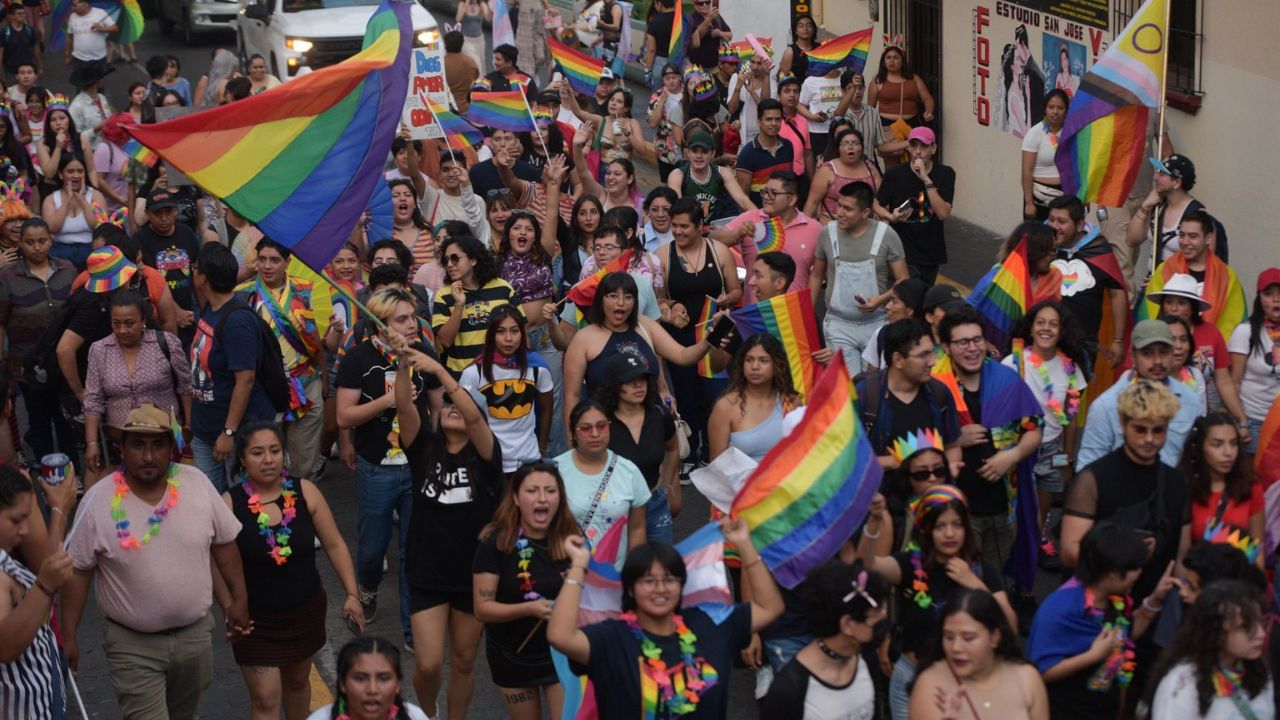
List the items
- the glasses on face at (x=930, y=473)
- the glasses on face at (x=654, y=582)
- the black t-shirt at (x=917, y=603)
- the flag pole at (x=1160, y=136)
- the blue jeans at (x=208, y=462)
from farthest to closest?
the flag pole at (x=1160, y=136) < the blue jeans at (x=208, y=462) < the glasses on face at (x=930, y=473) < the black t-shirt at (x=917, y=603) < the glasses on face at (x=654, y=582)

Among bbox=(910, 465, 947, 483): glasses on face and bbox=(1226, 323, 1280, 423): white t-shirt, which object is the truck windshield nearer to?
bbox=(1226, 323, 1280, 423): white t-shirt

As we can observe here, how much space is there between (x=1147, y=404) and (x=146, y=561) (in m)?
4.05

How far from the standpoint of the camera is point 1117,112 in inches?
448

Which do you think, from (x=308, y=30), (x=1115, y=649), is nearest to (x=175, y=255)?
(x=1115, y=649)

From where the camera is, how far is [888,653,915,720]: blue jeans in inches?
258

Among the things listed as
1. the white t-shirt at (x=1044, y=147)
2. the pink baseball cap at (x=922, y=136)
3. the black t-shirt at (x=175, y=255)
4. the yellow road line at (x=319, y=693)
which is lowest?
the white t-shirt at (x=1044, y=147)

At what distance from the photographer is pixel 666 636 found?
600 centimetres

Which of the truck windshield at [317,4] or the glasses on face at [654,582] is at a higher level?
the glasses on face at [654,582]

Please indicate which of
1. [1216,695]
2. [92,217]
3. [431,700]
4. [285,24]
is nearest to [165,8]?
[285,24]

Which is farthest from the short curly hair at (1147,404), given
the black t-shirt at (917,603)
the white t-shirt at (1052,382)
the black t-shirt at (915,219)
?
the black t-shirt at (915,219)

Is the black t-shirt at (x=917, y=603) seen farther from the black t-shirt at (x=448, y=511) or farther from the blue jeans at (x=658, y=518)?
the black t-shirt at (x=448, y=511)

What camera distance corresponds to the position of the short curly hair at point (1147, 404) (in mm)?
7238

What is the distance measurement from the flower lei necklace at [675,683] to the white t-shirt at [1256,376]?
4.30 metres

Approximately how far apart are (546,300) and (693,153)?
2518 millimetres
